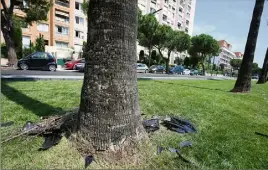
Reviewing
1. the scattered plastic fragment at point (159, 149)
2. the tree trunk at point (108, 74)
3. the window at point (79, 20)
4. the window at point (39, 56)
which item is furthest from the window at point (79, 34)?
the scattered plastic fragment at point (159, 149)

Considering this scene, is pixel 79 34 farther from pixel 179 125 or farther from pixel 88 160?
pixel 88 160

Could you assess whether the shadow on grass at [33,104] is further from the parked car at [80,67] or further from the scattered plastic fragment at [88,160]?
the parked car at [80,67]

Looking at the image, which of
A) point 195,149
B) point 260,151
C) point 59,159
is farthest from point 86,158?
point 260,151

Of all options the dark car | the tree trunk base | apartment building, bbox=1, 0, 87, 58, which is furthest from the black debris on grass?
apartment building, bbox=1, 0, 87, 58

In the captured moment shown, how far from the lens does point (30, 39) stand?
35.4 m

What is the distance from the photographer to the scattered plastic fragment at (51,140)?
280cm

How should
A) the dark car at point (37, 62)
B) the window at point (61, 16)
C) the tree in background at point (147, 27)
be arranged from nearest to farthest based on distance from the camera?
the dark car at point (37, 62) < the tree in background at point (147, 27) < the window at point (61, 16)

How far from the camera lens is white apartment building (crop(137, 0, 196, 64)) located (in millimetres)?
50750

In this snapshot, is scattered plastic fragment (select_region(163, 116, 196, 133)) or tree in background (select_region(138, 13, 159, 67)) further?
tree in background (select_region(138, 13, 159, 67))

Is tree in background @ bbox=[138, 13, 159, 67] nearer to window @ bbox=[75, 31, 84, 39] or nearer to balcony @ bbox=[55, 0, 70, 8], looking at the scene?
window @ bbox=[75, 31, 84, 39]

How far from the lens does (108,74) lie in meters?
2.67

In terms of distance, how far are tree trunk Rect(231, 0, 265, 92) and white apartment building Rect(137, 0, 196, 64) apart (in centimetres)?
3966

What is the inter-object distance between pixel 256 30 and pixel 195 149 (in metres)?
8.59

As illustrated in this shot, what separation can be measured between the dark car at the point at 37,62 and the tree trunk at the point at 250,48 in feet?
50.8
